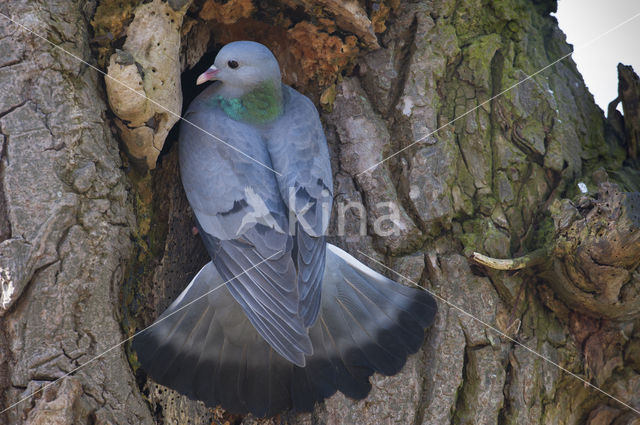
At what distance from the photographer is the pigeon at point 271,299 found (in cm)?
292

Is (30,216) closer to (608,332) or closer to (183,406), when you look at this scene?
(183,406)

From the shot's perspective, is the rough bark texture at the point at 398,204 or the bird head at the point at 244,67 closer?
the rough bark texture at the point at 398,204

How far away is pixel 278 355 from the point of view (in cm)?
302

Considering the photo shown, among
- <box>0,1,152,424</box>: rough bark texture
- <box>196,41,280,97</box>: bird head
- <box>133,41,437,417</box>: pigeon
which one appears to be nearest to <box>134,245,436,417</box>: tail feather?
<box>133,41,437,417</box>: pigeon

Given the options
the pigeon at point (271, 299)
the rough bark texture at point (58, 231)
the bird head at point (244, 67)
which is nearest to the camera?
the rough bark texture at point (58, 231)

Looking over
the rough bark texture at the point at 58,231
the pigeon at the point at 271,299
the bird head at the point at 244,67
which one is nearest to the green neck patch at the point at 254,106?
the bird head at the point at 244,67

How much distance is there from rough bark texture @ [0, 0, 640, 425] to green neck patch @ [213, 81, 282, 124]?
266 mm

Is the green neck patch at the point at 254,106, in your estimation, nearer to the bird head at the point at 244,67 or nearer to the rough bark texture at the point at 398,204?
the bird head at the point at 244,67

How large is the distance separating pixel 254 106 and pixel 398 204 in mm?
1033

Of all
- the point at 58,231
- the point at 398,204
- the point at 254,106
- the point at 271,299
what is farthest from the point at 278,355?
the point at 254,106

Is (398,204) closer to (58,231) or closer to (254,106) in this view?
(254,106)

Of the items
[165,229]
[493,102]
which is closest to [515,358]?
[493,102]

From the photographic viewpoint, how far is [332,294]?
10.6 ft

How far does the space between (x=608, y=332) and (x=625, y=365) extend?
0.61 ft
